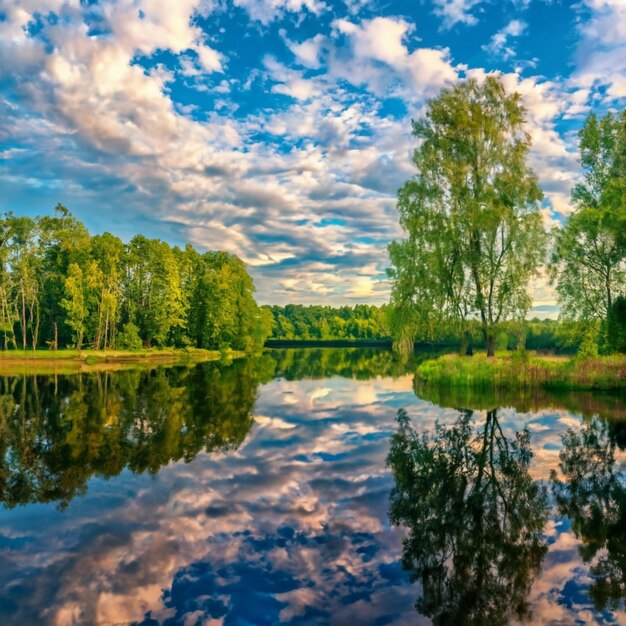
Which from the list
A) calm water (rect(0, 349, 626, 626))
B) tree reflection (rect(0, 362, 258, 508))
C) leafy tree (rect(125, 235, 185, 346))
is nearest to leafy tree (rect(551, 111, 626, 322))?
calm water (rect(0, 349, 626, 626))

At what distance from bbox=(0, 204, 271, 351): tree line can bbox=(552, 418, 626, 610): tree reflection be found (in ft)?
205

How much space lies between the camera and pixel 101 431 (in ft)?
51.6

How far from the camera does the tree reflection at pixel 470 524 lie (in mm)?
5719

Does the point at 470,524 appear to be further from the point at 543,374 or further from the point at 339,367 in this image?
the point at 339,367

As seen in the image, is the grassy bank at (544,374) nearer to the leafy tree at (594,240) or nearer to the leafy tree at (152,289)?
the leafy tree at (594,240)

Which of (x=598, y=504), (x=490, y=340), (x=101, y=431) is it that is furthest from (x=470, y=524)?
(x=490, y=340)

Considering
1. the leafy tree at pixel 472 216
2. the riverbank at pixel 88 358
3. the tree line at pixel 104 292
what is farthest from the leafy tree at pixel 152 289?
the leafy tree at pixel 472 216

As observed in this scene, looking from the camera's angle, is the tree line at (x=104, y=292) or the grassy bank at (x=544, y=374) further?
the tree line at (x=104, y=292)

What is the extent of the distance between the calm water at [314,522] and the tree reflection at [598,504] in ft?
0.13

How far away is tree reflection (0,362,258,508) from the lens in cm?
1098

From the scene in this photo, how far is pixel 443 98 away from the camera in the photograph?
3120 centimetres

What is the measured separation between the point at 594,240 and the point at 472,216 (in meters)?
10.8

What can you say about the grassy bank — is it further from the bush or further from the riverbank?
the bush

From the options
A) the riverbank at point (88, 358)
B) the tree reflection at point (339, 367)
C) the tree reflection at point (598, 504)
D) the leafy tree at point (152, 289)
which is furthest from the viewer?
the leafy tree at point (152, 289)
